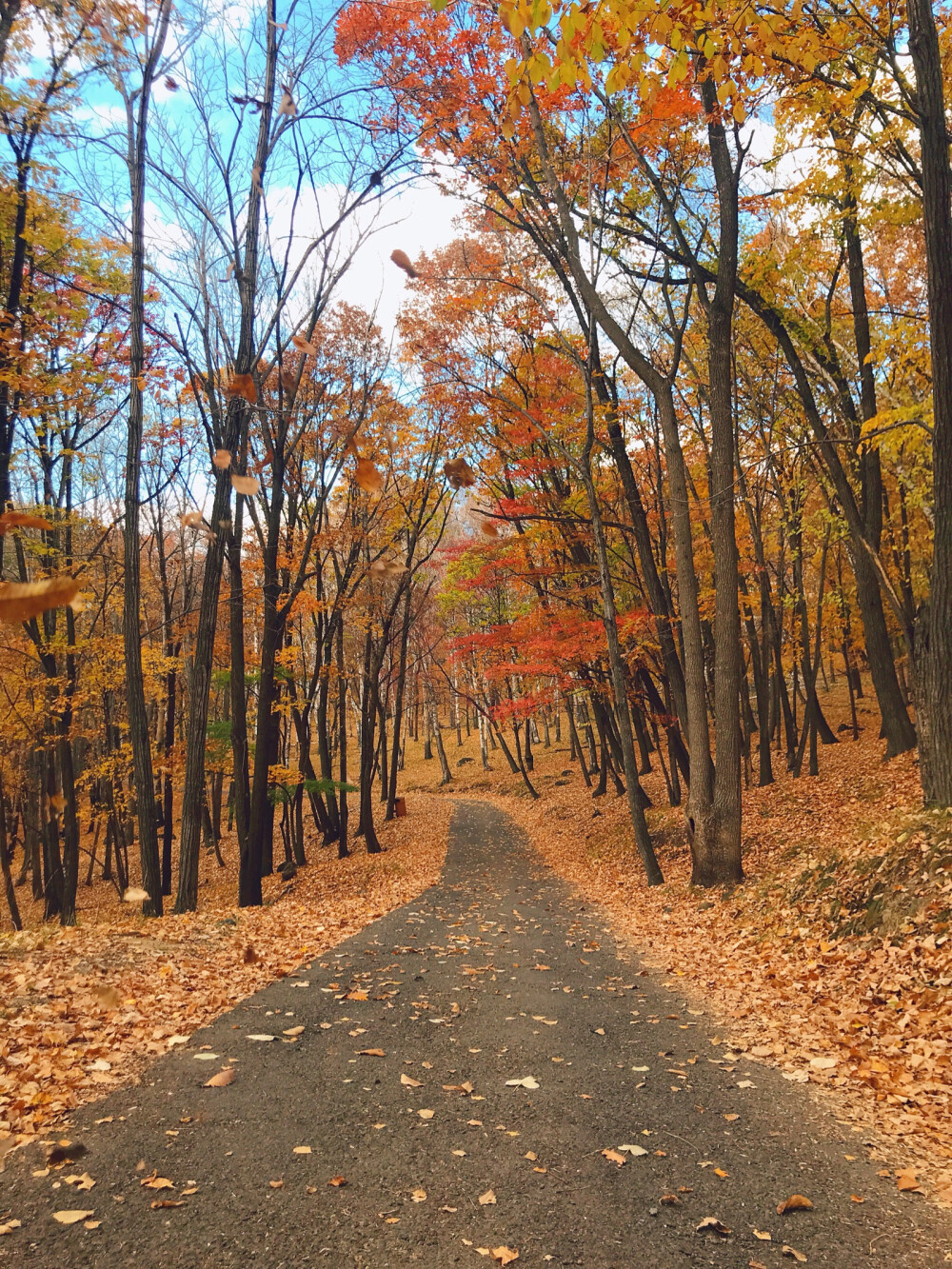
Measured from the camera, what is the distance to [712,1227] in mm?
2633

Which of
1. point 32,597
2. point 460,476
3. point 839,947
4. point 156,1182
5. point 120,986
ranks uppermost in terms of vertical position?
point 460,476

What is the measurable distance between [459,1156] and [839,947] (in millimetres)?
4109

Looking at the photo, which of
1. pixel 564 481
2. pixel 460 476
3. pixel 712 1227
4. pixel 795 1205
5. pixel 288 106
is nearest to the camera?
pixel 712 1227

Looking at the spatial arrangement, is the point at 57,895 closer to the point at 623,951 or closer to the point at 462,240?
the point at 623,951

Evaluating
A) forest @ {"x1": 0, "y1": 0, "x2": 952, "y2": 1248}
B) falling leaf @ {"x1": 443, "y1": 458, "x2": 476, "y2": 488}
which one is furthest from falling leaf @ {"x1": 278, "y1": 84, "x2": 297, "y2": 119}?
falling leaf @ {"x1": 443, "y1": 458, "x2": 476, "y2": 488}

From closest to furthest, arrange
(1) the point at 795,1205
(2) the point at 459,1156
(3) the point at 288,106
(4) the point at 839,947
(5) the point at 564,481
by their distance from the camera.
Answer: (1) the point at 795,1205
(2) the point at 459,1156
(4) the point at 839,947
(3) the point at 288,106
(5) the point at 564,481

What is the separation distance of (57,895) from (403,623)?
461 inches

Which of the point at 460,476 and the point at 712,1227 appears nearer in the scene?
the point at 712,1227

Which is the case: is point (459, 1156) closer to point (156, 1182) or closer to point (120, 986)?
point (156, 1182)

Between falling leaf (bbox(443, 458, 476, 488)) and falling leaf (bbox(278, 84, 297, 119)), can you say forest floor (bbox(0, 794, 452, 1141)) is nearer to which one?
falling leaf (bbox(443, 458, 476, 488))

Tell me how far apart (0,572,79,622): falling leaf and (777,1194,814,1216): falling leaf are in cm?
334

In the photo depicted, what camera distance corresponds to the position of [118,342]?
12617 millimetres

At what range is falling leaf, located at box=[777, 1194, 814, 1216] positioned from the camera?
8.99 ft

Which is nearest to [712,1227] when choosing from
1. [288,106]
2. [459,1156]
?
[459,1156]
